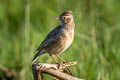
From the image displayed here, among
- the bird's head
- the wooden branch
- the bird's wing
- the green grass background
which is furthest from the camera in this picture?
the green grass background

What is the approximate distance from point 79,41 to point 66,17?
6.59 ft

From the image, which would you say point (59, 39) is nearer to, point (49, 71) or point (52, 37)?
point (52, 37)

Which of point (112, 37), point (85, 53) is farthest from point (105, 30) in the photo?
point (85, 53)

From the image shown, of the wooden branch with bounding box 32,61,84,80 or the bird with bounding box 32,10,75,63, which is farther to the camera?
the bird with bounding box 32,10,75,63

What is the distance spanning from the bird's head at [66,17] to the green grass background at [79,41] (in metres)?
0.91

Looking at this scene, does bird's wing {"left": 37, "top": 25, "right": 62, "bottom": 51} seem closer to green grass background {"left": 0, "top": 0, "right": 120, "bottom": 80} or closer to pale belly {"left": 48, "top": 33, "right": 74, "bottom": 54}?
pale belly {"left": 48, "top": 33, "right": 74, "bottom": 54}

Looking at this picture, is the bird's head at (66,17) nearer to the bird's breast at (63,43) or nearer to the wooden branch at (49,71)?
the bird's breast at (63,43)

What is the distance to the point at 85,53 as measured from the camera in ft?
25.0

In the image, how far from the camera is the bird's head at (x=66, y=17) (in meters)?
5.86

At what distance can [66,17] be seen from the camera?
5934 mm

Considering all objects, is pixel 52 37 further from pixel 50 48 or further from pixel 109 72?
pixel 109 72

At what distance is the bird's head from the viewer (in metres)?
5.86

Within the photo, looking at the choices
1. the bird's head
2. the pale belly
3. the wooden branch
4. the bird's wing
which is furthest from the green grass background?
the wooden branch

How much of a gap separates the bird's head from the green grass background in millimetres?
912
